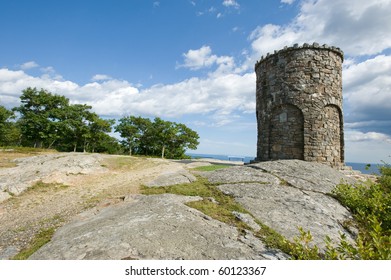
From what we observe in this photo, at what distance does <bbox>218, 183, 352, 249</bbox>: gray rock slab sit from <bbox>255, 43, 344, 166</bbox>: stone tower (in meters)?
6.34

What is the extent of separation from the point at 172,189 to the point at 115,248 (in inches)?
166

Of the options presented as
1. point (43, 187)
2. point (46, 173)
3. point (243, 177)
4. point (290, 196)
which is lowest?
point (43, 187)

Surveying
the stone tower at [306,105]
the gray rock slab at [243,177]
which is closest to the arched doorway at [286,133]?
the stone tower at [306,105]

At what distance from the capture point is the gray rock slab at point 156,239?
3.30m

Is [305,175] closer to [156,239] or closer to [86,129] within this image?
[156,239]

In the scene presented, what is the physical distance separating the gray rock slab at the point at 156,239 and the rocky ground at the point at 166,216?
14 mm

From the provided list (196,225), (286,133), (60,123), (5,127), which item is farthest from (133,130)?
(196,225)

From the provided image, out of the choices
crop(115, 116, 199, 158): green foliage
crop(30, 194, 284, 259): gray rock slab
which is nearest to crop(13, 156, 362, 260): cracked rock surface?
crop(30, 194, 284, 259): gray rock slab

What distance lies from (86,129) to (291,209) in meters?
36.6

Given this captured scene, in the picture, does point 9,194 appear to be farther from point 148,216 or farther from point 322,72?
point 322,72

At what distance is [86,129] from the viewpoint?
3628 cm

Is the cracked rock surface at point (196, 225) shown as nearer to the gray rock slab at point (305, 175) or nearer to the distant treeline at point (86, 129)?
the gray rock slab at point (305, 175)

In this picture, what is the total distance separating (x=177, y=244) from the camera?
353cm

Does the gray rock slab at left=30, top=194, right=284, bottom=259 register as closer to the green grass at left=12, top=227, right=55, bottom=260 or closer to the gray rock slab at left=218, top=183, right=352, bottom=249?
the green grass at left=12, top=227, right=55, bottom=260
